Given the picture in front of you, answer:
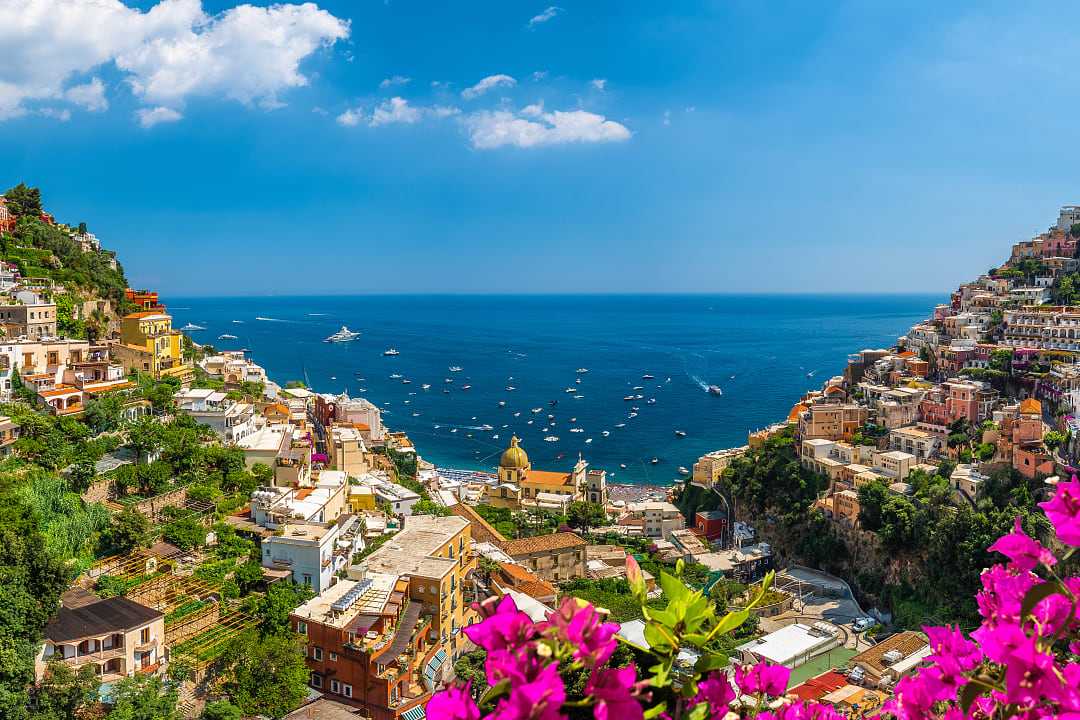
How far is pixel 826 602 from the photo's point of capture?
2216 cm

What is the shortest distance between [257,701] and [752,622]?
1275cm

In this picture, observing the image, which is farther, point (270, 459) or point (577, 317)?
point (577, 317)

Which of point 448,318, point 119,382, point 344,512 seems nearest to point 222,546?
point 344,512

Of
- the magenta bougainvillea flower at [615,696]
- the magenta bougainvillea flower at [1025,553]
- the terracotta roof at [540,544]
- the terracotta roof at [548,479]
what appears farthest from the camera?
the terracotta roof at [548,479]

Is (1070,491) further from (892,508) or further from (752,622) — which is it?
(892,508)

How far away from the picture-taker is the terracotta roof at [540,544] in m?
21.7

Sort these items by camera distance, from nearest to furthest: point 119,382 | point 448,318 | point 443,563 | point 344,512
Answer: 1. point 443,563
2. point 344,512
3. point 119,382
4. point 448,318

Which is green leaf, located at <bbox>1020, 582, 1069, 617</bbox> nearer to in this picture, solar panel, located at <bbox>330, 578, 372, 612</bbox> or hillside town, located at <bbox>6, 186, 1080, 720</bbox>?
hillside town, located at <bbox>6, 186, 1080, 720</bbox>

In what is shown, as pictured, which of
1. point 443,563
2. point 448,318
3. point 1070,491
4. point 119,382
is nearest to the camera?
point 1070,491

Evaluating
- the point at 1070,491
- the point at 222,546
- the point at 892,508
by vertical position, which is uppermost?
the point at 1070,491

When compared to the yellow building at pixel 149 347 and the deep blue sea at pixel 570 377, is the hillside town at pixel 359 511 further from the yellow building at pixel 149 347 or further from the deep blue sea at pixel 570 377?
the deep blue sea at pixel 570 377

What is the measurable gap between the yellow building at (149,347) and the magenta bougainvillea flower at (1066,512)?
25.0m

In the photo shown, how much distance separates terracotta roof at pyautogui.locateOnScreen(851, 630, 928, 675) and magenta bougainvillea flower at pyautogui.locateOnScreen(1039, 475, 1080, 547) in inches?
648

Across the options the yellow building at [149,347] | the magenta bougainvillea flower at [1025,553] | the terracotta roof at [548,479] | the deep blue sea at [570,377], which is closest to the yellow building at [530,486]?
the terracotta roof at [548,479]
